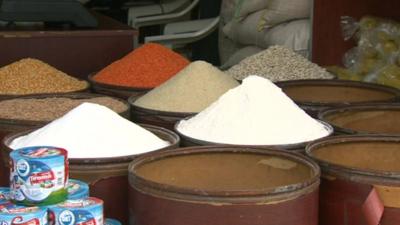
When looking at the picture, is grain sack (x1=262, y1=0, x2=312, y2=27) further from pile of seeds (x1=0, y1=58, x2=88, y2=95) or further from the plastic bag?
pile of seeds (x1=0, y1=58, x2=88, y2=95)

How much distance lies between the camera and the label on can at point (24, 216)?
3.57 feet

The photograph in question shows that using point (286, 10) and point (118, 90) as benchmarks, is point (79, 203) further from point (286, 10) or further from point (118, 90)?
point (286, 10)

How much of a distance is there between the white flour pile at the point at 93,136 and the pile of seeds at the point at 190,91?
245 mm

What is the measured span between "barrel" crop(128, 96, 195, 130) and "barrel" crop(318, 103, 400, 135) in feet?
1.01

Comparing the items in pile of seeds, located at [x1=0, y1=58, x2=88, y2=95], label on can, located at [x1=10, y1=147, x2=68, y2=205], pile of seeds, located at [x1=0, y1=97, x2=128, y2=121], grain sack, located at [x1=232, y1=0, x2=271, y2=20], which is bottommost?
grain sack, located at [x1=232, y1=0, x2=271, y2=20]

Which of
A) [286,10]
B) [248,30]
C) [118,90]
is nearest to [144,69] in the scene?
[118,90]

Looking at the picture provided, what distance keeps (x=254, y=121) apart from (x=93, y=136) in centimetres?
31

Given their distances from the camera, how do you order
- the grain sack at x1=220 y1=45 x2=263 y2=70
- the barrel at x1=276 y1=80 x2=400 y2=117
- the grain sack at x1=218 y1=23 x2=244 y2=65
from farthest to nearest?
the grain sack at x1=218 y1=23 x2=244 y2=65
the grain sack at x1=220 y1=45 x2=263 y2=70
the barrel at x1=276 y1=80 x2=400 y2=117

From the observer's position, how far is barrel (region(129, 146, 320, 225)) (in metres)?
1.16

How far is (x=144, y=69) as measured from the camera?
2096mm

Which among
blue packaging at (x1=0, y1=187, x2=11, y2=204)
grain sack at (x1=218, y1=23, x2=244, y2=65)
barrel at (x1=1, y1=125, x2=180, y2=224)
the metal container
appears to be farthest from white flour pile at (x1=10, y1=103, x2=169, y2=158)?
grain sack at (x1=218, y1=23, x2=244, y2=65)

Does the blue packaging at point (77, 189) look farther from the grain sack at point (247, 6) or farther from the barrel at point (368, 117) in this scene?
the grain sack at point (247, 6)

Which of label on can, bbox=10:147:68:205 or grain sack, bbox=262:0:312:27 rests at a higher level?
label on can, bbox=10:147:68:205

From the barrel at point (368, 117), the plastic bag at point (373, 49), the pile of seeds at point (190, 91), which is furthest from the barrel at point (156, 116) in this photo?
the plastic bag at point (373, 49)
